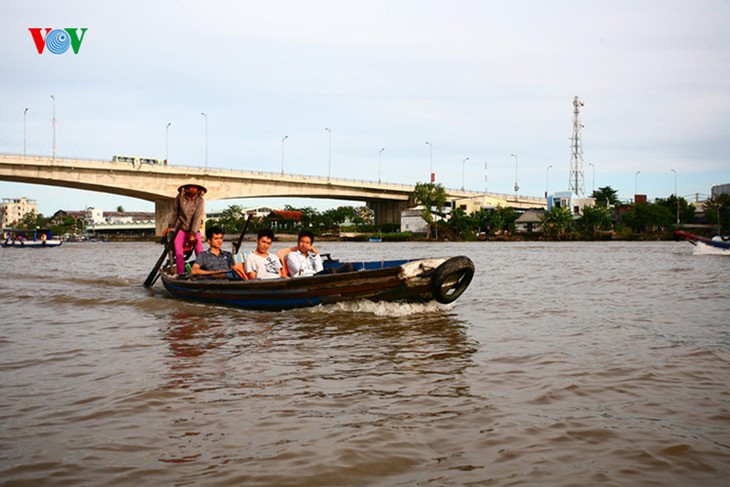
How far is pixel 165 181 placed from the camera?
58500 millimetres

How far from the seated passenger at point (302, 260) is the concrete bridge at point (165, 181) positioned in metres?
45.7

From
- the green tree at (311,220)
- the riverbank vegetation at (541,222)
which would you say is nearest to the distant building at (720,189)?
the riverbank vegetation at (541,222)

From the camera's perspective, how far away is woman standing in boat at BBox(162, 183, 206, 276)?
565 inches

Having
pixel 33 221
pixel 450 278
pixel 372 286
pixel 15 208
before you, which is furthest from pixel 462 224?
pixel 15 208

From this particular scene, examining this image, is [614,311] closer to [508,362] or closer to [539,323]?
[539,323]

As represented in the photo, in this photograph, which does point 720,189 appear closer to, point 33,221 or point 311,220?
point 311,220

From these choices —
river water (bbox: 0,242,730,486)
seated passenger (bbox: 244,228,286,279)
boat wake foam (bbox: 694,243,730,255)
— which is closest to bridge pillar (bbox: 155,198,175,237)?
boat wake foam (bbox: 694,243,730,255)

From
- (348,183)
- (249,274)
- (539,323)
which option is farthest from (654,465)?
(348,183)

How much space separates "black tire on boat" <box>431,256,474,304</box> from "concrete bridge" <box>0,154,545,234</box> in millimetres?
48164

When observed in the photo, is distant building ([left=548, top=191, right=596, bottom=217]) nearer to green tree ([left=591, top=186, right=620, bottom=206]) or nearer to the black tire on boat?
green tree ([left=591, top=186, right=620, bottom=206])

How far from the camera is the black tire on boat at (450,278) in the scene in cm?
972

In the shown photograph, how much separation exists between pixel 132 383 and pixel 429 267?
5.31 m

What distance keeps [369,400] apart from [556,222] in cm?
7372

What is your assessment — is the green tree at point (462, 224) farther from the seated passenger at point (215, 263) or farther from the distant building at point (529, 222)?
the seated passenger at point (215, 263)
